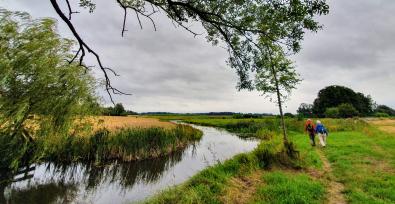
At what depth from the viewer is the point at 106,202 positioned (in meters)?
12.1

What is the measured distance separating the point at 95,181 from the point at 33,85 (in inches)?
236

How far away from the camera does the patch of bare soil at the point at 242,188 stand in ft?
28.6

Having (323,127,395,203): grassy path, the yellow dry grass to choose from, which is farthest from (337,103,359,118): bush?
(323,127,395,203): grassy path

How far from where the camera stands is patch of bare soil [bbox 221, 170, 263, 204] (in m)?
8.72

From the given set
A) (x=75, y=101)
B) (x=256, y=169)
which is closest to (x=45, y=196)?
(x=75, y=101)

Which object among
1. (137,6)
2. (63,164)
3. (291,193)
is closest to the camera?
(137,6)

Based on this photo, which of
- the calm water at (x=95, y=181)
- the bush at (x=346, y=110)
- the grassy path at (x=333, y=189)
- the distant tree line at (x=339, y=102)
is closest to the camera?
the grassy path at (x=333, y=189)

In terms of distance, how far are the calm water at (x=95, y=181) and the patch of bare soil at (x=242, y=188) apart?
8.02ft

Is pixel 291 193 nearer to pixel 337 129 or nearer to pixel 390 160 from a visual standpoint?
pixel 390 160

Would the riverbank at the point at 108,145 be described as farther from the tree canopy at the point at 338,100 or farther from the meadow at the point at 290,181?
the tree canopy at the point at 338,100

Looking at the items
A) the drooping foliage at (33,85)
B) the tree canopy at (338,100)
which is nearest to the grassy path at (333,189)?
the drooping foliage at (33,85)

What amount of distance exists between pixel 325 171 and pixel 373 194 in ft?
11.7

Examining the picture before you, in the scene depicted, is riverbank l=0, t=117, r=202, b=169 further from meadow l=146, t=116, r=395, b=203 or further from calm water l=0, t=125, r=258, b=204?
meadow l=146, t=116, r=395, b=203

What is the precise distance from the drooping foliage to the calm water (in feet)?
6.00
